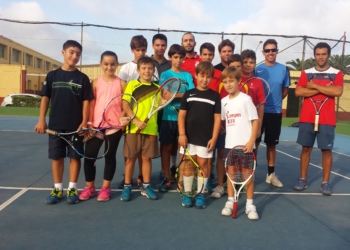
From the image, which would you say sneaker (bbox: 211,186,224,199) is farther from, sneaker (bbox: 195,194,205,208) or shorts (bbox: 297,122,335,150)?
shorts (bbox: 297,122,335,150)

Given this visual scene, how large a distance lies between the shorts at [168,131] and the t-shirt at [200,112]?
418 mm

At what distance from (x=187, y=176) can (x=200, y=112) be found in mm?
643

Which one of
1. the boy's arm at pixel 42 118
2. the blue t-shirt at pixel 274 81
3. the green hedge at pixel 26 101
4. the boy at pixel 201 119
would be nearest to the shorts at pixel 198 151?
the boy at pixel 201 119

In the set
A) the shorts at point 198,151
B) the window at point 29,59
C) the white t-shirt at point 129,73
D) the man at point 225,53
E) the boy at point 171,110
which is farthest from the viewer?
the window at point 29,59

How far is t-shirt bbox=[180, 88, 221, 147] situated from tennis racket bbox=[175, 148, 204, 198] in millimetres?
215

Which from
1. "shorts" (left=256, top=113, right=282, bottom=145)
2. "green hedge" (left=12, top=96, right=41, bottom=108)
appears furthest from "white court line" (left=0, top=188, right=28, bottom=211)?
"green hedge" (left=12, top=96, right=41, bottom=108)

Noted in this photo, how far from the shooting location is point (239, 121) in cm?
279

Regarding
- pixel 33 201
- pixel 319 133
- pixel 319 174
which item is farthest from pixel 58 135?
pixel 319 174

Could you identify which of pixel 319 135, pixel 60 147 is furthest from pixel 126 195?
pixel 319 135

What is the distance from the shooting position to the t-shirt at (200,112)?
290 centimetres

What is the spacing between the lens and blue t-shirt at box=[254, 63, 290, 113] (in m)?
3.71

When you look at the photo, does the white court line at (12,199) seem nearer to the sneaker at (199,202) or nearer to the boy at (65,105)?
the boy at (65,105)

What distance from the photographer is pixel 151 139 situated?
10.3ft

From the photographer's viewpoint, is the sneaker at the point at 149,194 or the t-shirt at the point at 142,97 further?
the sneaker at the point at 149,194
